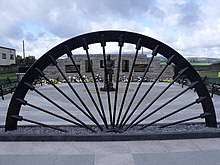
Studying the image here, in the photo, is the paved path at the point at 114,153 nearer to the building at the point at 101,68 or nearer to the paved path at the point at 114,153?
the paved path at the point at 114,153

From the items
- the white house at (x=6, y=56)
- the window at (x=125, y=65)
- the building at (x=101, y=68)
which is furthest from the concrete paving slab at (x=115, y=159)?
the white house at (x=6, y=56)

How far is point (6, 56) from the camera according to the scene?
207 feet

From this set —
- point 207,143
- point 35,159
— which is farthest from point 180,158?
point 35,159

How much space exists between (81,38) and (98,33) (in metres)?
0.38

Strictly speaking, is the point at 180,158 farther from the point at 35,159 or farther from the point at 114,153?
the point at 35,159

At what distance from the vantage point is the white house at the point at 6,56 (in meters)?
60.5

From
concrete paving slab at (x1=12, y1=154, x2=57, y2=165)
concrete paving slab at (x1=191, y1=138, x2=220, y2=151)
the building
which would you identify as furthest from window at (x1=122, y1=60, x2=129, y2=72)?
concrete paving slab at (x1=12, y1=154, x2=57, y2=165)

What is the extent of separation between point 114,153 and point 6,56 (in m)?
63.4

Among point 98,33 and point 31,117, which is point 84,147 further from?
point 31,117

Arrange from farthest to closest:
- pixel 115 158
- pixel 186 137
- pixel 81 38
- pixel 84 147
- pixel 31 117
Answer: pixel 31 117
pixel 81 38
pixel 186 137
pixel 84 147
pixel 115 158

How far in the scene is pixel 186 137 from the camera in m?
5.43

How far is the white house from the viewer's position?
6050cm

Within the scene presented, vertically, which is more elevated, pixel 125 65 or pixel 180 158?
pixel 125 65

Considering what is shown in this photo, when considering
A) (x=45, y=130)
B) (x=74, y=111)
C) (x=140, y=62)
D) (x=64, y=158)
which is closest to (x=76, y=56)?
(x=140, y=62)
